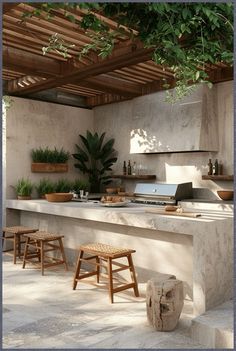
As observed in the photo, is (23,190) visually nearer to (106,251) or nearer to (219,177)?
(106,251)

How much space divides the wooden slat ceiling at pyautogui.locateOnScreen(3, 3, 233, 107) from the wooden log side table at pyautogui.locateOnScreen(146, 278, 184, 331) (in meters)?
2.38

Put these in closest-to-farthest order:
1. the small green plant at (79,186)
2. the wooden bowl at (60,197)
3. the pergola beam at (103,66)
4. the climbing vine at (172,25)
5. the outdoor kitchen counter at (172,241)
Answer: the climbing vine at (172,25), the outdoor kitchen counter at (172,241), the pergola beam at (103,66), the wooden bowl at (60,197), the small green plant at (79,186)

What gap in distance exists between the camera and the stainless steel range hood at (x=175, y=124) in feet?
19.2

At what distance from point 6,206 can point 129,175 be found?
244 centimetres

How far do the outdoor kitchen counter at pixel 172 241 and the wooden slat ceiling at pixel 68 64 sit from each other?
1872 mm

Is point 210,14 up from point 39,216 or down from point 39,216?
up

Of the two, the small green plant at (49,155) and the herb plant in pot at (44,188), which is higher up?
the small green plant at (49,155)

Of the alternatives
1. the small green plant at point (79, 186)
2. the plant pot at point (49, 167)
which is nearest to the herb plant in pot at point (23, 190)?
the plant pot at point (49, 167)

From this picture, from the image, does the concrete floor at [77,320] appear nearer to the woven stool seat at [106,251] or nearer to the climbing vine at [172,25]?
the woven stool seat at [106,251]

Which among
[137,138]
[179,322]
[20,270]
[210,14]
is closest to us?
[210,14]

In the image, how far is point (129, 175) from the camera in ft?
23.5

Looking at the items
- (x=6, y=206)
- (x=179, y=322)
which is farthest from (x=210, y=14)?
(x=6, y=206)

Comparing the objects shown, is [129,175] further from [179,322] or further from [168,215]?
[179,322]

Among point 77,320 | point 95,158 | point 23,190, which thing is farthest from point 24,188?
point 77,320
